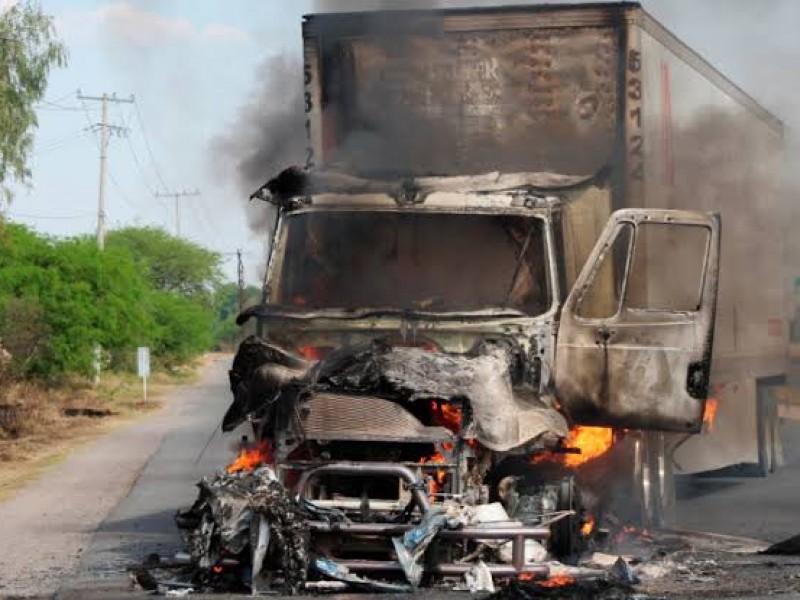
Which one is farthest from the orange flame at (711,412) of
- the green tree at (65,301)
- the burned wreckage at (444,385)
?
the green tree at (65,301)

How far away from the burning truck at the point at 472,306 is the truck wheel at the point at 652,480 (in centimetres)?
3

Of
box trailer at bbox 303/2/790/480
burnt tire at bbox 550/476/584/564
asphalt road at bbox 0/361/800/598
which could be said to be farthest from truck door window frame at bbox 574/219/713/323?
asphalt road at bbox 0/361/800/598

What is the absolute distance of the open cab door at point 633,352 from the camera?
11.3 meters

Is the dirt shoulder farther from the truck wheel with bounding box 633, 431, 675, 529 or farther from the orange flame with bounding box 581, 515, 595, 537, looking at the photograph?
the truck wheel with bounding box 633, 431, 675, 529

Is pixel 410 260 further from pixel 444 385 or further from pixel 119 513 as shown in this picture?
pixel 119 513

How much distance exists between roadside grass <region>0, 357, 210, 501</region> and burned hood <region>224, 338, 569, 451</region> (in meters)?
8.56

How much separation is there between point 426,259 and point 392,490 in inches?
89.7

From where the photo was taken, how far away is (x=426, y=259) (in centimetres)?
1168

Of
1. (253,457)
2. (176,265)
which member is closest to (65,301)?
(253,457)

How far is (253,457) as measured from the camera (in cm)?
1038

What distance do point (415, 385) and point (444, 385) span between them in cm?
18

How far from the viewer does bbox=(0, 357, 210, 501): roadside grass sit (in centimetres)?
2319

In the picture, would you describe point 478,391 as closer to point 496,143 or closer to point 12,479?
point 496,143

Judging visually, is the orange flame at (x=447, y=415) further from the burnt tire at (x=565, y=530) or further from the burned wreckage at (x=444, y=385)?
the burnt tire at (x=565, y=530)
